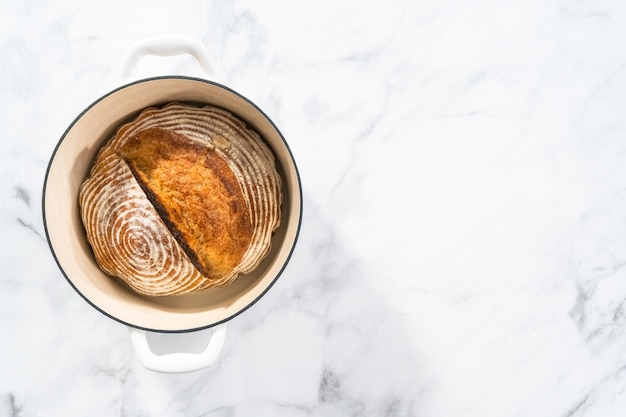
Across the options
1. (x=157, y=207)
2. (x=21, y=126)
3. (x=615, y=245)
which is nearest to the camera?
(x=157, y=207)

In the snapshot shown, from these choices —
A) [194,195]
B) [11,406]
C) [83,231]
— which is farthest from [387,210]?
[11,406]

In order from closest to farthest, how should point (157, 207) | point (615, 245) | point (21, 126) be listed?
point (157, 207)
point (21, 126)
point (615, 245)

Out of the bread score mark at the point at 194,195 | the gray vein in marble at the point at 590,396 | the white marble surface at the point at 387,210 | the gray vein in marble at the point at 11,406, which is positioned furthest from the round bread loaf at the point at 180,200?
the gray vein in marble at the point at 590,396

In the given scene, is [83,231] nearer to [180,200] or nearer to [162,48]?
[180,200]

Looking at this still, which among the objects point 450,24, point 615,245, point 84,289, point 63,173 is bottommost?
point 84,289

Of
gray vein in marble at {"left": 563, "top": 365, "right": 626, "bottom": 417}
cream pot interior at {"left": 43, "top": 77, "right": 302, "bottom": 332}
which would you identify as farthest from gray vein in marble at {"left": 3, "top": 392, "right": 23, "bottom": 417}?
gray vein in marble at {"left": 563, "top": 365, "right": 626, "bottom": 417}

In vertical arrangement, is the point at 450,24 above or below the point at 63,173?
above

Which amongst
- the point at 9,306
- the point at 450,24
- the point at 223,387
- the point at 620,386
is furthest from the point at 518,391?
the point at 9,306

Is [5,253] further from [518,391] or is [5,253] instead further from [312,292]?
[518,391]
